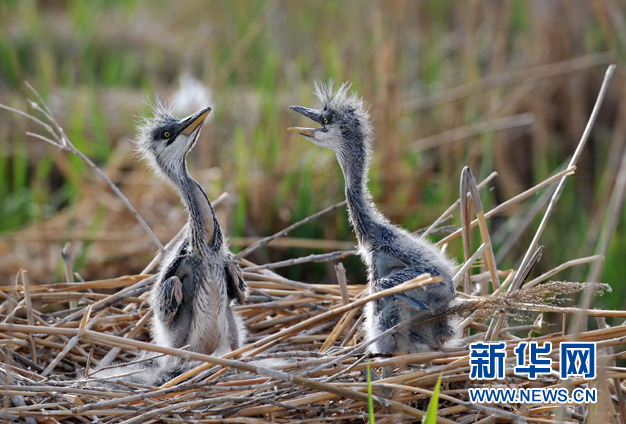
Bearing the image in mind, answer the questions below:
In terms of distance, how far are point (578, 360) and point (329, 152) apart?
4278 millimetres

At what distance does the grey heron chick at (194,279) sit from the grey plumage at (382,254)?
2.04ft

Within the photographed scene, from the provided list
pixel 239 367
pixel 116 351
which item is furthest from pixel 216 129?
pixel 239 367

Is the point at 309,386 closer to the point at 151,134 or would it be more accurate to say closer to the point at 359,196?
the point at 359,196

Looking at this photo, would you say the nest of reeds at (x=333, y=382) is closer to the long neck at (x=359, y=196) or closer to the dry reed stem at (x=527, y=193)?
the dry reed stem at (x=527, y=193)

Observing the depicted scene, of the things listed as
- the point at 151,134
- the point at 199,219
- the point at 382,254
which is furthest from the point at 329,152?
the point at 382,254

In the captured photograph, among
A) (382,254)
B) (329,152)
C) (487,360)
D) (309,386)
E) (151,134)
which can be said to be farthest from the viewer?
(329,152)

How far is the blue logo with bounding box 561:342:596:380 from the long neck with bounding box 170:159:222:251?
1.66m

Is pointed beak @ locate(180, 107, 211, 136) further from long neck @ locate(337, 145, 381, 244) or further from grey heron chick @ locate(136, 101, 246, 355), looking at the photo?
long neck @ locate(337, 145, 381, 244)

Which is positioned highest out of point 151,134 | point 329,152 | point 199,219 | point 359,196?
point 329,152

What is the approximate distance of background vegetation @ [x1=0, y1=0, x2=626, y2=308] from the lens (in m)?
6.75

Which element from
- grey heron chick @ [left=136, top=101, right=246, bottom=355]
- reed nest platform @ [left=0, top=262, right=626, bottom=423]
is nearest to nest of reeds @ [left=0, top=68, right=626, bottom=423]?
reed nest platform @ [left=0, top=262, right=626, bottom=423]

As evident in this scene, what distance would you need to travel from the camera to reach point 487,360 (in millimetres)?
3170

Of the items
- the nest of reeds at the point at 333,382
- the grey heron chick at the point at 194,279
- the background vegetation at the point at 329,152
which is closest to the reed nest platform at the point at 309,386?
the nest of reeds at the point at 333,382

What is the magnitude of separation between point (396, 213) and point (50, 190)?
414cm
